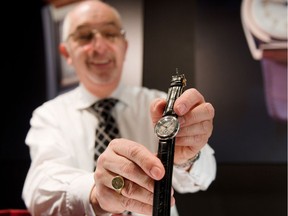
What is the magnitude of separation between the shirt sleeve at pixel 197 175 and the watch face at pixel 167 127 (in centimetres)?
19

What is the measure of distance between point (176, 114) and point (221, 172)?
1.51ft

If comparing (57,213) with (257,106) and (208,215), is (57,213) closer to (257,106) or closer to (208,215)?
(208,215)

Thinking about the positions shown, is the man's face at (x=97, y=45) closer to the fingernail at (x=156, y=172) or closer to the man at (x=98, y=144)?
the man at (x=98, y=144)

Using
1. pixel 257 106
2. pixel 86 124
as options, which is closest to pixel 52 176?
pixel 86 124

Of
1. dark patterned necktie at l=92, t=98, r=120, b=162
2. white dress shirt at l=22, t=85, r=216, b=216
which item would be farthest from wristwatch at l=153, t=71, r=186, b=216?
dark patterned necktie at l=92, t=98, r=120, b=162

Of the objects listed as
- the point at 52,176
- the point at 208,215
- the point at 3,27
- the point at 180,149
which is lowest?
the point at 208,215

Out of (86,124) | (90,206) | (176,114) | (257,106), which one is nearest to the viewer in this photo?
(176,114)

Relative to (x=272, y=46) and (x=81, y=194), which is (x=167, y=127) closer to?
(x=81, y=194)

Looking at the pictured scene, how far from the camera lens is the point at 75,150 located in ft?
2.40

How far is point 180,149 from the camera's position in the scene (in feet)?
1.27

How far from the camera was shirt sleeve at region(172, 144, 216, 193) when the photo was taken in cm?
52

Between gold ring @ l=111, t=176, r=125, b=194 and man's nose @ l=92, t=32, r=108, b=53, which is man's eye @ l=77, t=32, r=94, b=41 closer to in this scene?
man's nose @ l=92, t=32, r=108, b=53

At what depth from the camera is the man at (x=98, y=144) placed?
353 millimetres

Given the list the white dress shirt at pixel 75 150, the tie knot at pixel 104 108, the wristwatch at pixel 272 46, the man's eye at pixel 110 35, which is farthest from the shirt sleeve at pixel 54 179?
the wristwatch at pixel 272 46
